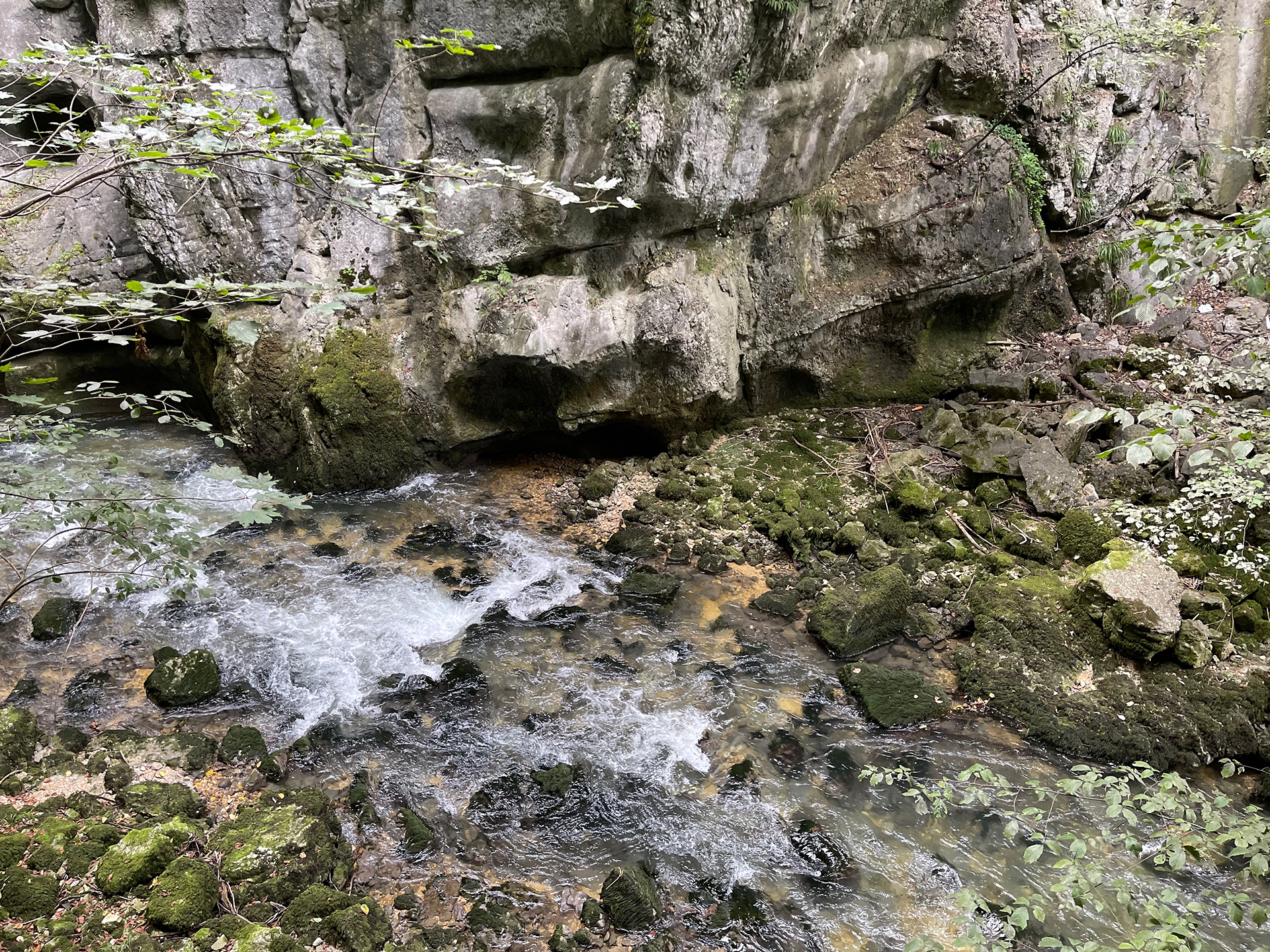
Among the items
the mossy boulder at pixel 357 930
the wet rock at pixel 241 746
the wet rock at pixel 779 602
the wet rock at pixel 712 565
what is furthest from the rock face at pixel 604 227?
the mossy boulder at pixel 357 930

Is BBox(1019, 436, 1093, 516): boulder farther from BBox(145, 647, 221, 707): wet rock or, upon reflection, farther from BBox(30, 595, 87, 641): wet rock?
BBox(30, 595, 87, 641): wet rock

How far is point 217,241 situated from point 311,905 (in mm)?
9196

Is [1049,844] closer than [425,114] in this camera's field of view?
Yes

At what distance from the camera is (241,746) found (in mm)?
5930

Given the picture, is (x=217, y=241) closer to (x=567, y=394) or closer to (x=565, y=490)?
(x=567, y=394)

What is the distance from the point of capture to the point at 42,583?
303 inches

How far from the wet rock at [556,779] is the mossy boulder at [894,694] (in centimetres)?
293

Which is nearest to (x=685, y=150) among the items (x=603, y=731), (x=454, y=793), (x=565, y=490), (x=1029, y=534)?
(x=565, y=490)

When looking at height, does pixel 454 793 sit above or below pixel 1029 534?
below

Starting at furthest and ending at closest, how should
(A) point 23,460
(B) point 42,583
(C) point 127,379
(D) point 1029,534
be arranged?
(C) point 127,379
(A) point 23,460
(D) point 1029,534
(B) point 42,583

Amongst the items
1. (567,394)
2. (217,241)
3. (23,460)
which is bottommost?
(23,460)

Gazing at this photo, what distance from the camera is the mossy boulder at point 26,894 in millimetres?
4125

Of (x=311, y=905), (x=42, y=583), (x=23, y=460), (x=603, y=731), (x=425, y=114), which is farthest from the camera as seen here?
(x=425, y=114)

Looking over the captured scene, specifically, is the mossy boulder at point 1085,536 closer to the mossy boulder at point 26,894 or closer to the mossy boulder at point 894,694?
the mossy boulder at point 894,694
